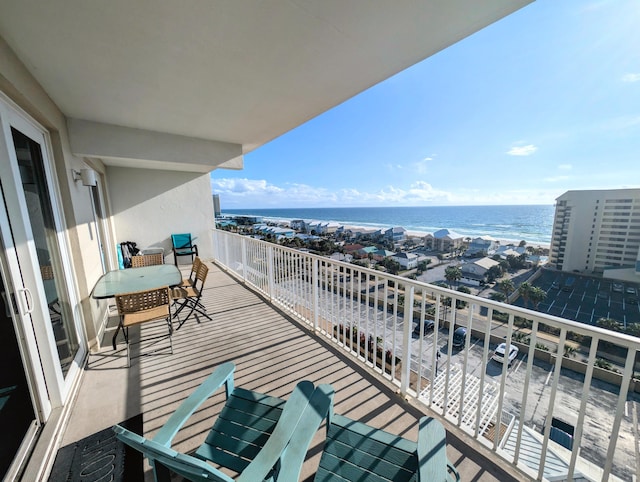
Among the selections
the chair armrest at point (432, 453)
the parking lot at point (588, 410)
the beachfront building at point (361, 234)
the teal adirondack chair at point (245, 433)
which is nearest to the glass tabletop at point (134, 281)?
the teal adirondack chair at point (245, 433)

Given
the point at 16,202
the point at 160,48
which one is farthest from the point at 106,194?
the point at 160,48

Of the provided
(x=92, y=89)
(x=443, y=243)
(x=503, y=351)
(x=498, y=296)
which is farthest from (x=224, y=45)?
(x=443, y=243)

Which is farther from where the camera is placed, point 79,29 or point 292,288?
point 292,288

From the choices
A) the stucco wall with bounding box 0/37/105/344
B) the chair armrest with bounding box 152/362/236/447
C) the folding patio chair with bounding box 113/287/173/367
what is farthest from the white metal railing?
the stucco wall with bounding box 0/37/105/344

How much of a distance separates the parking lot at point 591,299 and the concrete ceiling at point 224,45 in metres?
9.65

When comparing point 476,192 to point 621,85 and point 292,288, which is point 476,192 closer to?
point 621,85

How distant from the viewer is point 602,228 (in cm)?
729

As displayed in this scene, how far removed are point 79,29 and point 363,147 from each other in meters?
41.7

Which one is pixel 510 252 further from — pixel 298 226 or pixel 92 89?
pixel 298 226

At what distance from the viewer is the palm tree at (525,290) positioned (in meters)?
9.49

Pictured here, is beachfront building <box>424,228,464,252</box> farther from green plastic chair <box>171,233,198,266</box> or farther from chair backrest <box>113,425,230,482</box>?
chair backrest <box>113,425,230,482</box>

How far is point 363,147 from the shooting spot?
4003cm

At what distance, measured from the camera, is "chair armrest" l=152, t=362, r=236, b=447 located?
110 centimetres

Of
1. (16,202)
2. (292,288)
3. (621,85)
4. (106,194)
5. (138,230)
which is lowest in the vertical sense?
(292,288)
